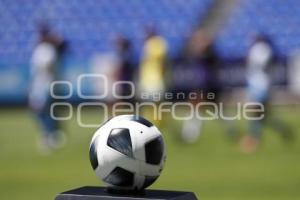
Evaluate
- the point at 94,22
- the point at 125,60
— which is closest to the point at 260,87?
the point at 125,60

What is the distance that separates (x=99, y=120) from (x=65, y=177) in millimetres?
649

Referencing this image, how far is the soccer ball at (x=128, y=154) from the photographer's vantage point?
11.3ft

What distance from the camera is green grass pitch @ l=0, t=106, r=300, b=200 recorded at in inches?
309

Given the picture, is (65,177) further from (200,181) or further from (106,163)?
(106,163)

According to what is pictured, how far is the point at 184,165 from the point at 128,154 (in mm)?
4797

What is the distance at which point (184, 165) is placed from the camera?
8.20 m

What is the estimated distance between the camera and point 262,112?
8133 millimetres

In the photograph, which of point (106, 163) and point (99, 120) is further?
point (99, 120)

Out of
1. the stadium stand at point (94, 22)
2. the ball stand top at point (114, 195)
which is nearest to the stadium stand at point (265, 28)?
the stadium stand at point (94, 22)

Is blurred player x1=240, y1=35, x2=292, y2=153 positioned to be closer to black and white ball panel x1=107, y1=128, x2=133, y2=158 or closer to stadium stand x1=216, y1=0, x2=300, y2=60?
stadium stand x1=216, y1=0, x2=300, y2=60

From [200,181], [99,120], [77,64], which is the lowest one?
[200,181]

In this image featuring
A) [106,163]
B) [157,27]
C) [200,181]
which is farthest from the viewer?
[157,27]

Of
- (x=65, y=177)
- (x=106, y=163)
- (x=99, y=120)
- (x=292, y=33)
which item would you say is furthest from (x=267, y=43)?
(x=106, y=163)

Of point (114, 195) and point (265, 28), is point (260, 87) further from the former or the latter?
point (114, 195)
